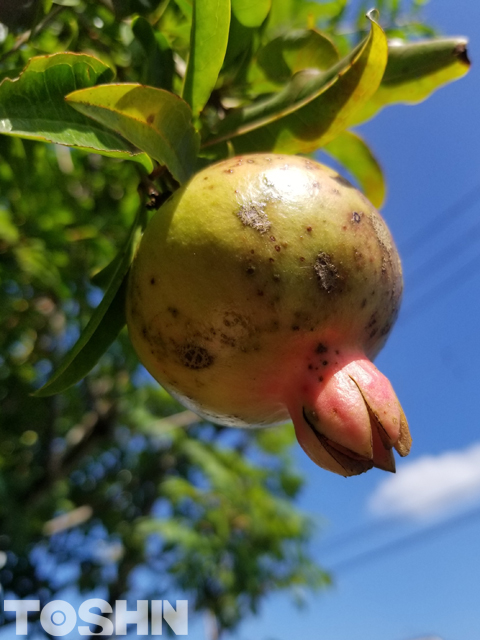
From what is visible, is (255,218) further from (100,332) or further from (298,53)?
(298,53)

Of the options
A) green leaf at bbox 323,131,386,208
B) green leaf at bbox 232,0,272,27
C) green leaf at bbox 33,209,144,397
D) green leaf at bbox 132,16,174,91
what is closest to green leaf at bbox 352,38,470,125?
green leaf at bbox 323,131,386,208

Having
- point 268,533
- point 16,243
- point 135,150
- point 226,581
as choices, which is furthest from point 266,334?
point 268,533

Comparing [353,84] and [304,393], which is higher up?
[353,84]

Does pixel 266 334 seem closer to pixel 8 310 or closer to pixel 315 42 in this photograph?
pixel 315 42

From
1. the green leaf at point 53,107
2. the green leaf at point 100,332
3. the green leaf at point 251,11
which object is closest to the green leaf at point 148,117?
the green leaf at point 53,107

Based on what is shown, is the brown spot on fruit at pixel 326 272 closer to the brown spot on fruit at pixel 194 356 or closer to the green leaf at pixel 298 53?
the brown spot on fruit at pixel 194 356

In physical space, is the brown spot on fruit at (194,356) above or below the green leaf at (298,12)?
below
